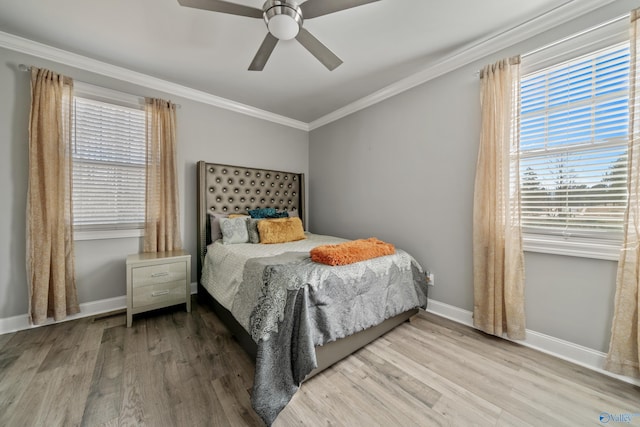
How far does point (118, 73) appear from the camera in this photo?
238 centimetres

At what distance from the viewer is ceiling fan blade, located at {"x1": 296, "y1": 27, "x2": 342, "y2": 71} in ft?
4.96

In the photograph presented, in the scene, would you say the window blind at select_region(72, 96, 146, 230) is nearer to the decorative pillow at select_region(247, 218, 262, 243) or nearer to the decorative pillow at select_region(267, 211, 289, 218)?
the decorative pillow at select_region(247, 218, 262, 243)

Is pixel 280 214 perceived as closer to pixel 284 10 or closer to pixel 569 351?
pixel 284 10

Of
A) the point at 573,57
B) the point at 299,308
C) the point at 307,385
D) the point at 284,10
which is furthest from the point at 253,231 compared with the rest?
the point at 573,57

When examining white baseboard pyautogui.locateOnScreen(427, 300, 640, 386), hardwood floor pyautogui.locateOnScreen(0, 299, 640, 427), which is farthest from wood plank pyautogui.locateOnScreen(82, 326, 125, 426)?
white baseboard pyautogui.locateOnScreen(427, 300, 640, 386)

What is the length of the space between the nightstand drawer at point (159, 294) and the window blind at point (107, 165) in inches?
29.8

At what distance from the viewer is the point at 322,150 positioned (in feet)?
12.2

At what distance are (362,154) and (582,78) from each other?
192 centimetres

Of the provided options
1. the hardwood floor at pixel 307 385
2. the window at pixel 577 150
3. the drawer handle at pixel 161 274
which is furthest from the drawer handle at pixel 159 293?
the window at pixel 577 150

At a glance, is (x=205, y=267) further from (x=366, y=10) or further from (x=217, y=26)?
(x=366, y=10)

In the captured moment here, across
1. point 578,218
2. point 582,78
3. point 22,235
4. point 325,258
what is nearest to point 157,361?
point 325,258

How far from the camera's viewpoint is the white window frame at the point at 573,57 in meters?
1.49

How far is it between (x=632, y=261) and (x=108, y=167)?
4.16m

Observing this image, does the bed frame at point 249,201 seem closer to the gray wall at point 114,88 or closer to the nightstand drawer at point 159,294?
the gray wall at point 114,88
